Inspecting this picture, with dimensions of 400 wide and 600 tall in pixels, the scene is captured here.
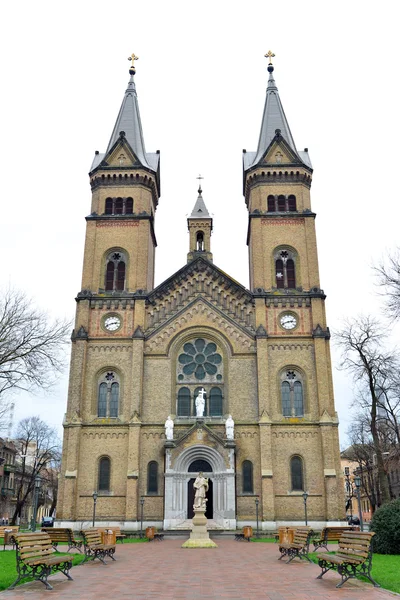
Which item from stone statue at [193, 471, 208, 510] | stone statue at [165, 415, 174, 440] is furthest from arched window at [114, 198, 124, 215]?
stone statue at [193, 471, 208, 510]

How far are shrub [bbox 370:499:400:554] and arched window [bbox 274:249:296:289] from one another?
23.1 m

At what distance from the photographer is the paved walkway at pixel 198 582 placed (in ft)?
36.7

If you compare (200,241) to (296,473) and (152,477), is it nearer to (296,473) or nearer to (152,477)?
(152,477)

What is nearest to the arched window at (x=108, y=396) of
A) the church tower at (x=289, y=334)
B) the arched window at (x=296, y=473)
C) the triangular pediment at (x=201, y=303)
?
the triangular pediment at (x=201, y=303)

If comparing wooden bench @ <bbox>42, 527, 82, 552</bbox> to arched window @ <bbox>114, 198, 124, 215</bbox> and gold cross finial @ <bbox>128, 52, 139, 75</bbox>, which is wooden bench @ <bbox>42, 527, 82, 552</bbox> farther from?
gold cross finial @ <bbox>128, 52, 139, 75</bbox>

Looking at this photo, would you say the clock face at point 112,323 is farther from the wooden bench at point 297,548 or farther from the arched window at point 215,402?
the wooden bench at point 297,548

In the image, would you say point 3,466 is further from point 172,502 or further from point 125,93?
point 125,93

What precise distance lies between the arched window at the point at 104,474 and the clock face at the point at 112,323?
29.4ft

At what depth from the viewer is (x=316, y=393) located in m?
36.8

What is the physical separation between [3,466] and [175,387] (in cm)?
4287

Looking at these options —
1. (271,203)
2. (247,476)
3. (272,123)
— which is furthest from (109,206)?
(247,476)

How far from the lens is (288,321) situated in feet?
128

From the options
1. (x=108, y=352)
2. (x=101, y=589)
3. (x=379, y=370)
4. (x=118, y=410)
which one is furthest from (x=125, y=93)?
(x=101, y=589)

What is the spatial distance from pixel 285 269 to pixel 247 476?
15282 millimetres
